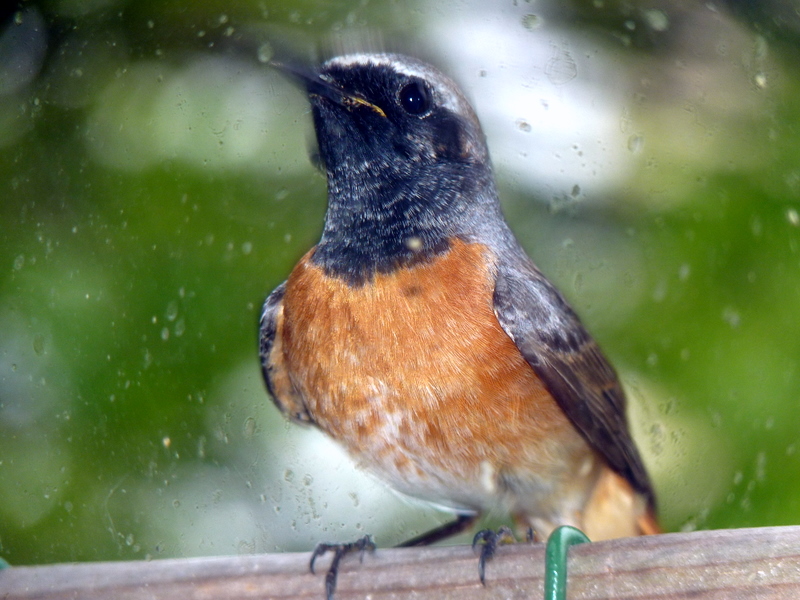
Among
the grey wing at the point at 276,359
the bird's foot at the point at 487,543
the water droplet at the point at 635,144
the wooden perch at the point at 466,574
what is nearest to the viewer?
the wooden perch at the point at 466,574

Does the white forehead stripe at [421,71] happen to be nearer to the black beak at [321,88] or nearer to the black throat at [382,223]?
the black beak at [321,88]

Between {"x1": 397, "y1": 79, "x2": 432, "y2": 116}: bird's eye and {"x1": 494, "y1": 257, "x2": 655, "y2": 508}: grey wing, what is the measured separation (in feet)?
1.47

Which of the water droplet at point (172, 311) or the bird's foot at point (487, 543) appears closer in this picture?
the bird's foot at point (487, 543)

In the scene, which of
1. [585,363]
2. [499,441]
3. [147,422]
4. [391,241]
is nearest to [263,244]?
[391,241]

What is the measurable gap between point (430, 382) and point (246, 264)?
547 millimetres

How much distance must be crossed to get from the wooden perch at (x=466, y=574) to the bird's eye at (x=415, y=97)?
104 cm

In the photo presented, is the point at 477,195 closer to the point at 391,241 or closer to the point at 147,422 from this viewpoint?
the point at 391,241

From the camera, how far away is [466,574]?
1.41 meters

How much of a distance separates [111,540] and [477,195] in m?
1.25

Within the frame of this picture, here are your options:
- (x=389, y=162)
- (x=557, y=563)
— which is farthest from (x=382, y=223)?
(x=557, y=563)

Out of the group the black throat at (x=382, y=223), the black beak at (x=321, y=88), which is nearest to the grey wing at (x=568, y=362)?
the black throat at (x=382, y=223)

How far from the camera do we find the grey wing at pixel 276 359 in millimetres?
2127

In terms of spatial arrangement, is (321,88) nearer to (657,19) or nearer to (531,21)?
(531,21)

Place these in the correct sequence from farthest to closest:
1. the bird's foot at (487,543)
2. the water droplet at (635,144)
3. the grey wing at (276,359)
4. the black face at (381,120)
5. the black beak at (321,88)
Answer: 1. the grey wing at (276,359)
2. the water droplet at (635,144)
3. the black face at (381,120)
4. the black beak at (321,88)
5. the bird's foot at (487,543)
